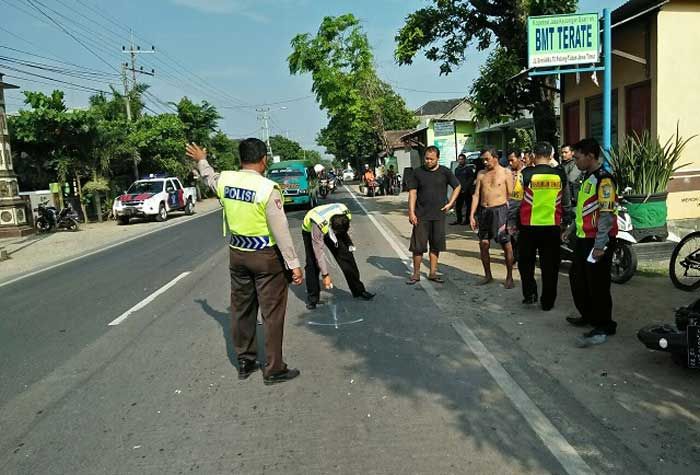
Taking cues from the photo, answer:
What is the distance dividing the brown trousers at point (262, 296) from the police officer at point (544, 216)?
3.14 metres

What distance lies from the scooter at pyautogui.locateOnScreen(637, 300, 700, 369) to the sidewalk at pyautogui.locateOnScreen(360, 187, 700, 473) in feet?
0.55

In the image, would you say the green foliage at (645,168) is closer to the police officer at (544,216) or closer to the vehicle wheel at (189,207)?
the police officer at (544,216)

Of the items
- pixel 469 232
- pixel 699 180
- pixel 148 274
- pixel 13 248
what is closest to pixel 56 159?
pixel 13 248

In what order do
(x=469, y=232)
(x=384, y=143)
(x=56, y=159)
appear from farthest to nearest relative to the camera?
1. (x=384, y=143)
2. (x=56, y=159)
3. (x=469, y=232)

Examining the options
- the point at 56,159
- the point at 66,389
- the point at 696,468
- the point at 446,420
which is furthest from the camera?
the point at 56,159

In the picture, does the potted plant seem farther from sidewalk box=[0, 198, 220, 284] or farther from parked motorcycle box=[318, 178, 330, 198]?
parked motorcycle box=[318, 178, 330, 198]

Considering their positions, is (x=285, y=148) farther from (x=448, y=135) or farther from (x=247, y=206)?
(x=247, y=206)

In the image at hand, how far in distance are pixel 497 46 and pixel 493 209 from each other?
7.60 m

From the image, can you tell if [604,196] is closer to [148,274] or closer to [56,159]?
[148,274]

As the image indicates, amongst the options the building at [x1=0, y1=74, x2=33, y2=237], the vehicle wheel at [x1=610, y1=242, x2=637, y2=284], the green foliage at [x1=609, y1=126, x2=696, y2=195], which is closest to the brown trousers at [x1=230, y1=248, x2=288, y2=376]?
the vehicle wheel at [x1=610, y1=242, x2=637, y2=284]

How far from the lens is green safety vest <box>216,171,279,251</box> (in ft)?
15.0

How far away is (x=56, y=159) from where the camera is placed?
950 inches

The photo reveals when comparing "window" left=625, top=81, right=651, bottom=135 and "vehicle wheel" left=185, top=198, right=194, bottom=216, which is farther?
"vehicle wheel" left=185, top=198, right=194, bottom=216

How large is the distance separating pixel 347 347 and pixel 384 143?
37551 millimetres
